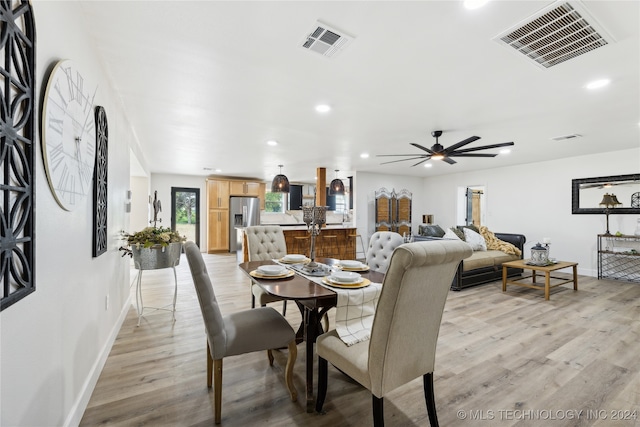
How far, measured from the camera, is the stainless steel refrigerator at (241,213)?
862cm

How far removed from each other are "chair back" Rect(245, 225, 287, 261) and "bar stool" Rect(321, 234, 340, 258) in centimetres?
304

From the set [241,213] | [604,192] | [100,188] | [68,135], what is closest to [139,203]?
[241,213]

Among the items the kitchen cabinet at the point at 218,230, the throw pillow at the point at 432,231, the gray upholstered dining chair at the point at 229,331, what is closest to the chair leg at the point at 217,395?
the gray upholstered dining chair at the point at 229,331

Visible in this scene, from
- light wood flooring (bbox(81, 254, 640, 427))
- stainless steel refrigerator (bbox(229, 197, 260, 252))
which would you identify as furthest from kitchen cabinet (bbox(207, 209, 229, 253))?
light wood flooring (bbox(81, 254, 640, 427))

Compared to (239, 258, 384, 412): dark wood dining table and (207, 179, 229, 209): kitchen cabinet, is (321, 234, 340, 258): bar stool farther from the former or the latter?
(239, 258, 384, 412): dark wood dining table

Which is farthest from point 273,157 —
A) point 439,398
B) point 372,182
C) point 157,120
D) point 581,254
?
point 581,254

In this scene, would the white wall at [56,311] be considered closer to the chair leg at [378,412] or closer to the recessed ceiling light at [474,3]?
the chair leg at [378,412]

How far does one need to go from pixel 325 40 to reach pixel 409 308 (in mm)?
1722

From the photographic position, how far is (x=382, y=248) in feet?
9.87

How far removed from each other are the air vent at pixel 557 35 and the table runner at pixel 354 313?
184 centimetres

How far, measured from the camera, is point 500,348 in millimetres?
2639

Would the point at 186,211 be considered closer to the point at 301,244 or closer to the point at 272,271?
the point at 301,244

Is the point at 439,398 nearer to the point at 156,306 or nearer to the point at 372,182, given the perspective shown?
the point at 156,306

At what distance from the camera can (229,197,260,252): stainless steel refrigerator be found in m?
8.62
